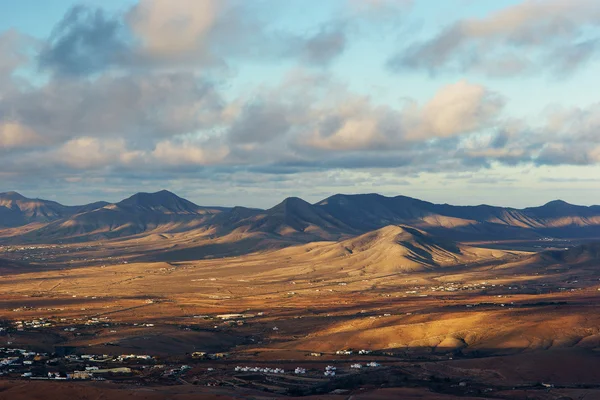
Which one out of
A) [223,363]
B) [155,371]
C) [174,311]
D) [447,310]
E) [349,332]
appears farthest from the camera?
[174,311]

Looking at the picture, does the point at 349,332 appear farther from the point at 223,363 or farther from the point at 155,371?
the point at 155,371

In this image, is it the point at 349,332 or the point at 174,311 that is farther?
the point at 174,311

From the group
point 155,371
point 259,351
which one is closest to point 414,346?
point 259,351

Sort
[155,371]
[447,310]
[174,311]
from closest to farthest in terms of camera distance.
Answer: [155,371]
[447,310]
[174,311]

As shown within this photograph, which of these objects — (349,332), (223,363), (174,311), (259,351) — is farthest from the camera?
(174,311)

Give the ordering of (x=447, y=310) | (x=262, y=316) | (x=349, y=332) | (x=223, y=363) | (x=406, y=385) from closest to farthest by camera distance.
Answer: (x=406, y=385) < (x=223, y=363) < (x=349, y=332) < (x=447, y=310) < (x=262, y=316)

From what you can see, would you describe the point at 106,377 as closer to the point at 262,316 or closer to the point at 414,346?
the point at 414,346

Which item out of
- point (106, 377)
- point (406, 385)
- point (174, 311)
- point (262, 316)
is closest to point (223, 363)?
point (106, 377)

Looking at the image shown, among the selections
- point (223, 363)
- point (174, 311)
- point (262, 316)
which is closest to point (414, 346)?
point (223, 363)

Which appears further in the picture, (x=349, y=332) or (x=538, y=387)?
(x=349, y=332)
